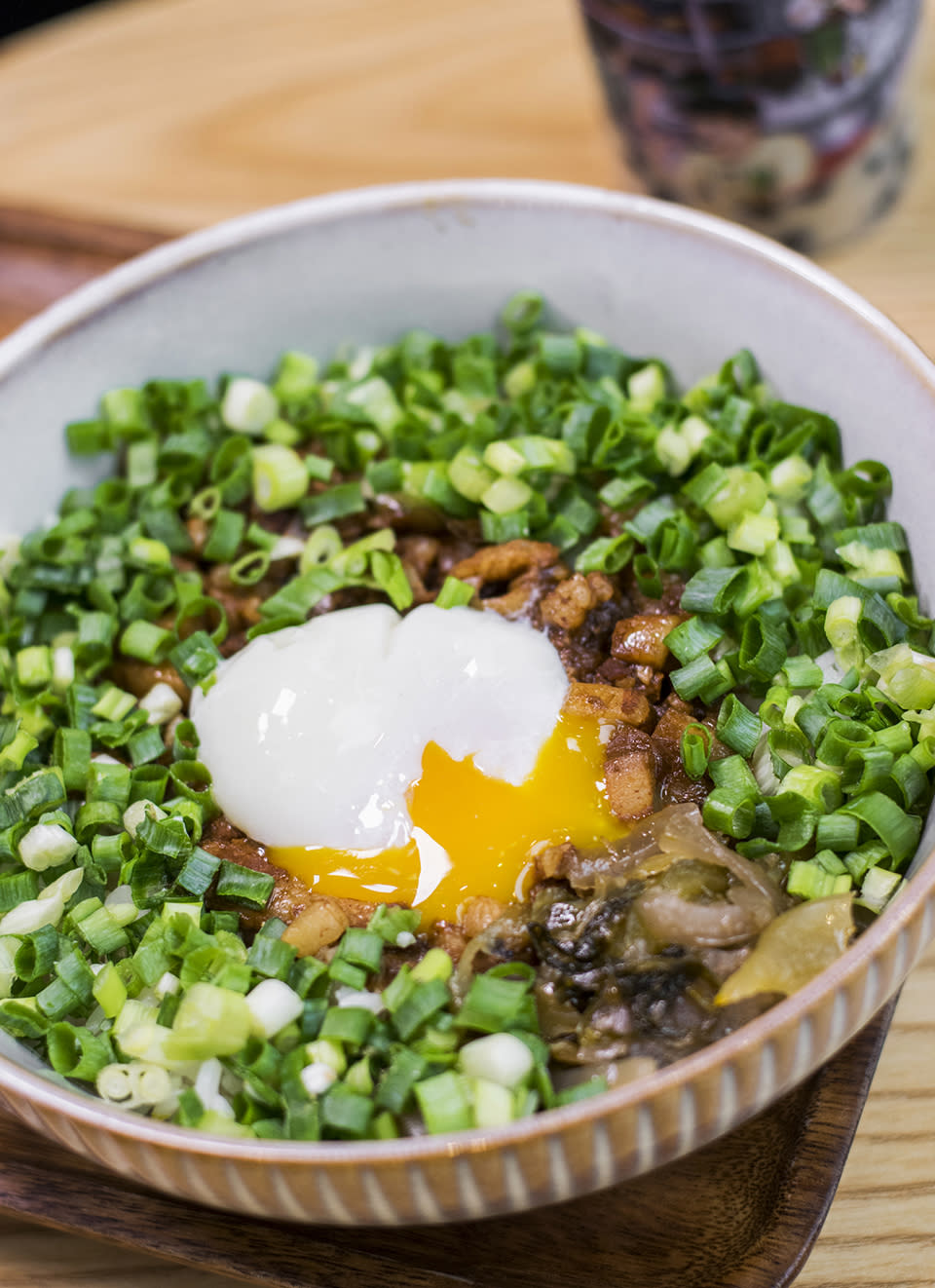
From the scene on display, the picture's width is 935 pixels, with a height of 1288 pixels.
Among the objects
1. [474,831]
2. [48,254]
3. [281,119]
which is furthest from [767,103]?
[474,831]

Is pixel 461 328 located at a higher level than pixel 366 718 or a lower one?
higher

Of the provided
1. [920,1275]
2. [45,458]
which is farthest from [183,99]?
[920,1275]

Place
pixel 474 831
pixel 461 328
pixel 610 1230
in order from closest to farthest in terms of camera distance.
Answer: pixel 610 1230, pixel 474 831, pixel 461 328

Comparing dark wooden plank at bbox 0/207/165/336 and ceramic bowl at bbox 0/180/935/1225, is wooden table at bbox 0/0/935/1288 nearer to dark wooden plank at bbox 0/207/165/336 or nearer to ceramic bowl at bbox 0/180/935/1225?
dark wooden plank at bbox 0/207/165/336

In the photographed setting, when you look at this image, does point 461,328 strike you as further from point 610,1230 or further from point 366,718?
point 610,1230

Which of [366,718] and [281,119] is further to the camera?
[281,119]

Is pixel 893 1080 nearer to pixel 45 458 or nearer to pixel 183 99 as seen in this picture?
pixel 45 458

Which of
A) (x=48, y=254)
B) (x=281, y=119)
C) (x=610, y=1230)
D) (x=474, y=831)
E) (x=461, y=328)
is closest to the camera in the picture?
(x=610, y=1230)

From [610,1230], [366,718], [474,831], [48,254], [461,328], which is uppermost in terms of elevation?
[48,254]
